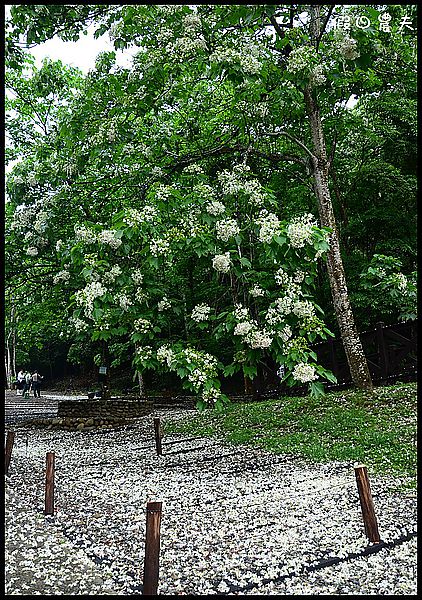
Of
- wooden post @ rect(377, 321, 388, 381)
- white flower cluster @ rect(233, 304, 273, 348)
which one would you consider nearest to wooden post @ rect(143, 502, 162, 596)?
white flower cluster @ rect(233, 304, 273, 348)

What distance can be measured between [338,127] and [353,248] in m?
3.55

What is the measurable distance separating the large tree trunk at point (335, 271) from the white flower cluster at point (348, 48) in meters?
2.58

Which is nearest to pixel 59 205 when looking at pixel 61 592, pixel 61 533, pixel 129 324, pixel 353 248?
pixel 129 324

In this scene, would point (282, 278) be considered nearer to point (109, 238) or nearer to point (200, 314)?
point (200, 314)

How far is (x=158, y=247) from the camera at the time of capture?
5.39 m

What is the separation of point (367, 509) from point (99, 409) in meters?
8.99

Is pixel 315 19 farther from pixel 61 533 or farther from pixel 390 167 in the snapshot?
pixel 61 533

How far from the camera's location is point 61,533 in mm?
4703

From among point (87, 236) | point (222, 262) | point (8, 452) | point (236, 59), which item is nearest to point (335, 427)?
point (222, 262)

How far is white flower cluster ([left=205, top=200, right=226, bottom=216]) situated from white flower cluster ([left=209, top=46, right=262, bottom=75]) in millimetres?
1400

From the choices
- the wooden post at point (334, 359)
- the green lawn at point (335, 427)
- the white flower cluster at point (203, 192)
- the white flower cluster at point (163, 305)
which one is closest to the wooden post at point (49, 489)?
the white flower cluster at point (163, 305)

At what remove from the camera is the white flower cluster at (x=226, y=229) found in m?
5.54

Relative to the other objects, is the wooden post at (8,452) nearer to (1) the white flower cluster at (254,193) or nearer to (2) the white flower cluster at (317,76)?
(1) the white flower cluster at (254,193)

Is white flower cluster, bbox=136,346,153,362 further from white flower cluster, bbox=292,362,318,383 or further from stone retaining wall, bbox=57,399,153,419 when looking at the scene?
stone retaining wall, bbox=57,399,153,419
